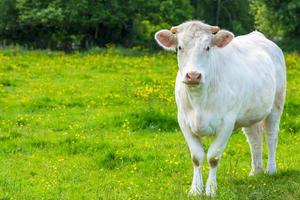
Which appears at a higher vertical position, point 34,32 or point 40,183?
point 40,183

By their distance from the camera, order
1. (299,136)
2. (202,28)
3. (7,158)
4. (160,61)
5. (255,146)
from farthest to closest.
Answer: (160,61) < (299,136) < (7,158) < (255,146) < (202,28)

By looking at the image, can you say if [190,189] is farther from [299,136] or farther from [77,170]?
[299,136]

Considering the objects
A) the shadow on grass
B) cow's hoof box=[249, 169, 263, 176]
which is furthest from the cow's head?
cow's hoof box=[249, 169, 263, 176]

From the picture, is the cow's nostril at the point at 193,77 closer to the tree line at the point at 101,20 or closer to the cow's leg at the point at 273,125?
the cow's leg at the point at 273,125

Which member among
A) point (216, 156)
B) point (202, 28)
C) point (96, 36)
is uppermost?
point (202, 28)

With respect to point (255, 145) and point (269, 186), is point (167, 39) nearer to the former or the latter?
point (269, 186)

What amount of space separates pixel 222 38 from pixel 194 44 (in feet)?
1.58

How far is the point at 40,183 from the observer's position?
9594 millimetres

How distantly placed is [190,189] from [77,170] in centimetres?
227

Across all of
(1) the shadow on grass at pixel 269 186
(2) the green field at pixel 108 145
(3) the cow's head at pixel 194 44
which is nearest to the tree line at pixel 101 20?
(2) the green field at pixel 108 145

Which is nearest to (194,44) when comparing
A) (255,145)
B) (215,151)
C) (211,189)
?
(215,151)

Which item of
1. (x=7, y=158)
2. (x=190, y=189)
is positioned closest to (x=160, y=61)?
(x=7, y=158)

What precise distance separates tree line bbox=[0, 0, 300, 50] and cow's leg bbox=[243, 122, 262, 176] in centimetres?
2854

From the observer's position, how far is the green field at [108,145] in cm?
920
